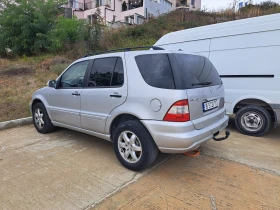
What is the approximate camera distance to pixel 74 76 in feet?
12.5

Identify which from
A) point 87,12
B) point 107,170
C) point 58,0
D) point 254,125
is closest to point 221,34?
point 254,125

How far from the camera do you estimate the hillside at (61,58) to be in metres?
6.61

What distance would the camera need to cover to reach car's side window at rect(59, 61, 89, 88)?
12.0 ft

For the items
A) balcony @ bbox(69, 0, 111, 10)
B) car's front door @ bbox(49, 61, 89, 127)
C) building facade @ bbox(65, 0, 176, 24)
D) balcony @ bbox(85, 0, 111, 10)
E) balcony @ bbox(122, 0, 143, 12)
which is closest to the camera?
car's front door @ bbox(49, 61, 89, 127)

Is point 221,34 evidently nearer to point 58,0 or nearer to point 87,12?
point 58,0

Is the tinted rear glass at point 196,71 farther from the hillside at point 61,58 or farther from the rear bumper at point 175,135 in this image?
A: the hillside at point 61,58

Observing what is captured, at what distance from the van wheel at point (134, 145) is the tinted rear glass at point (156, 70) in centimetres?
61

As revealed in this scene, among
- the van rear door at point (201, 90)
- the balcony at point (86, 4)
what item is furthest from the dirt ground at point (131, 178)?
the balcony at point (86, 4)

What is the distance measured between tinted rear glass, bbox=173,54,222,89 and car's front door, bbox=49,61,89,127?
1.77 metres

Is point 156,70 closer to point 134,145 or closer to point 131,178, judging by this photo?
point 134,145

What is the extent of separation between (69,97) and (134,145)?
5.51 ft

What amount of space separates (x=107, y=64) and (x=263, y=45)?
132 inches

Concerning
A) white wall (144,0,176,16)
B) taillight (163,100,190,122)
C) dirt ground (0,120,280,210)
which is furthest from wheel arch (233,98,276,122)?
white wall (144,0,176,16)

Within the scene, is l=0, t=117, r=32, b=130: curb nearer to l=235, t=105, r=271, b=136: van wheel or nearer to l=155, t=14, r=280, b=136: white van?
l=155, t=14, r=280, b=136: white van
